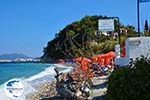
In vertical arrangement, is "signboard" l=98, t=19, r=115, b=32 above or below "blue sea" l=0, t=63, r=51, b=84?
above

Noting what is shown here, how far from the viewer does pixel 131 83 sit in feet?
26.7

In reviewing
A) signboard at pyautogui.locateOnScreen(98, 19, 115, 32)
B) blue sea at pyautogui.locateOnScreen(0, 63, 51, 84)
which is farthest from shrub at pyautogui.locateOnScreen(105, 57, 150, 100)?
blue sea at pyautogui.locateOnScreen(0, 63, 51, 84)

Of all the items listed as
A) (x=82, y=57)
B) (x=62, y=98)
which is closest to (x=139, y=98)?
(x=62, y=98)

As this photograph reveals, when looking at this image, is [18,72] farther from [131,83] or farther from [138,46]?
[131,83]

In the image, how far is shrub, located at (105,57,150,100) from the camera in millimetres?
7992

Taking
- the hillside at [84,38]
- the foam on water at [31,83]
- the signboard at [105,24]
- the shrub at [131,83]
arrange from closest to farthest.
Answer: the shrub at [131,83], the foam on water at [31,83], the hillside at [84,38], the signboard at [105,24]

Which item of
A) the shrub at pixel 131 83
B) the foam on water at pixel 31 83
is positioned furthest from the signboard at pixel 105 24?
the shrub at pixel 131 83

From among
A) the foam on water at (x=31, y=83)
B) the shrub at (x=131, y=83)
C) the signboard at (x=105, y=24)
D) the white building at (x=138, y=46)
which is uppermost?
the signboard at (x=105, y=24)

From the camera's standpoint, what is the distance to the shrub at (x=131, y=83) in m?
7.99

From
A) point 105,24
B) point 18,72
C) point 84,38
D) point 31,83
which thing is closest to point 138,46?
point 84,38

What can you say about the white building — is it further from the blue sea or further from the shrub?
the blue sea

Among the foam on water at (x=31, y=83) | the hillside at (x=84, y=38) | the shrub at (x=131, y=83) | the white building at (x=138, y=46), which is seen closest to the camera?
the shrub at (x=131, y=83)

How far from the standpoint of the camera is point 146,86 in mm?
7938

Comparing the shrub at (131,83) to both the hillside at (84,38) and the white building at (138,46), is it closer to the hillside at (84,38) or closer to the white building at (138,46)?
the white building at (138,46)
